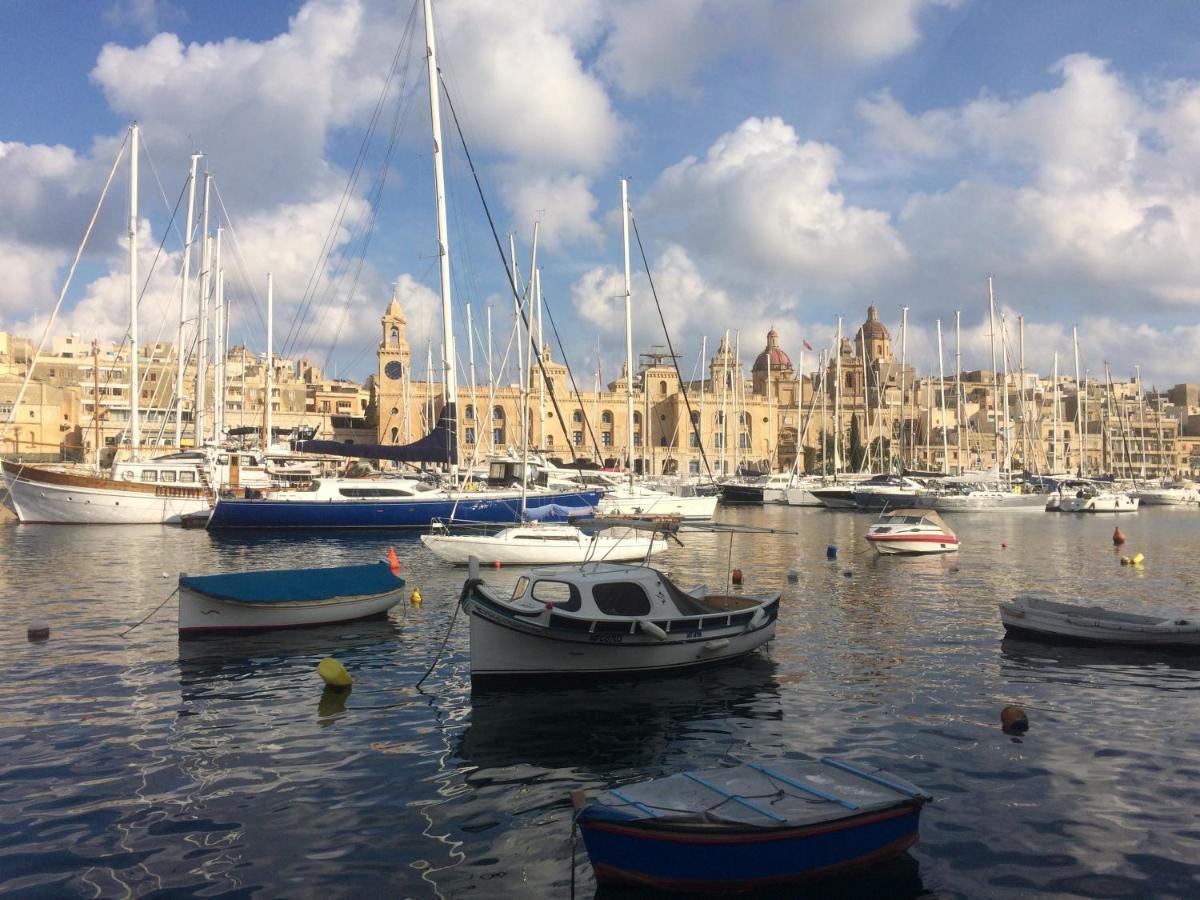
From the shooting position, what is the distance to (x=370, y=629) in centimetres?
2047

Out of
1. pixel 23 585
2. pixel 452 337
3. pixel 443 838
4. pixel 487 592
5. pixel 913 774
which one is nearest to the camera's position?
pixel 443 838

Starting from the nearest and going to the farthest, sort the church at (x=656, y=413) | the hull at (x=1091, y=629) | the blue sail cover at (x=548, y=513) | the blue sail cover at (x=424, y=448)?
the hull at (x=1091, y=629), the blue sail cover at (x=548, y=513), the blue sail cover at (x=424, y=448), the church at (x=656, y=413)

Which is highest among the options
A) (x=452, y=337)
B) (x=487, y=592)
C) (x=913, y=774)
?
(x=452, y=337)

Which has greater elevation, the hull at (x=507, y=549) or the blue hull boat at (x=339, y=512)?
the blue hull boat at (x=339, y=512)

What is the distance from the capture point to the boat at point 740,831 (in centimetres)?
802

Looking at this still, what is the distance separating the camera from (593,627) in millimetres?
15039

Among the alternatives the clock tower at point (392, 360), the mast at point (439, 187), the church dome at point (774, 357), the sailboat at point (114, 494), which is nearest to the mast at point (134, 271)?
the sailboat at point (114, 494)

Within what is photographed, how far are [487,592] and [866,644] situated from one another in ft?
27.6

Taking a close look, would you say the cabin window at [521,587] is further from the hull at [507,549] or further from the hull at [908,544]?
the hull at [908,544]

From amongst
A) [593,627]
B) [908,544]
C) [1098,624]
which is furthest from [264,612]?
[908,544]

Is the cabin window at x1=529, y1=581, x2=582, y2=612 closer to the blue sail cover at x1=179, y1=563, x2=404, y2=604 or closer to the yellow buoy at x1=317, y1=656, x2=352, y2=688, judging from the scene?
the yellow buoy at x1=317, y1=656, x2=352, y2=688

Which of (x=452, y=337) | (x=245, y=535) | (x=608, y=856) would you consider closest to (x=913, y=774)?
(x=608, y=856)

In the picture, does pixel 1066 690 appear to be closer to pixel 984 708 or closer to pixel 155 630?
pixel 984 708

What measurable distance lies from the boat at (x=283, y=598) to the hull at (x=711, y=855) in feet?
43.8
